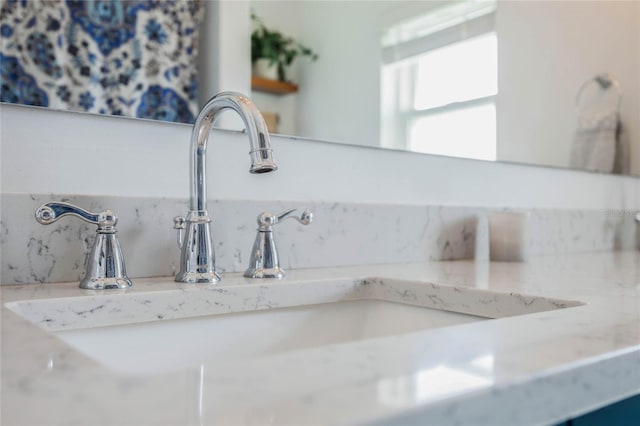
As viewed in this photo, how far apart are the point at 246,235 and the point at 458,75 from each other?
668 mm

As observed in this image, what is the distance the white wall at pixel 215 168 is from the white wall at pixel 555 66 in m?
0.14

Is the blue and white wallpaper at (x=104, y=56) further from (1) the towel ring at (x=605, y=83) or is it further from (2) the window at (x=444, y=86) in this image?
(1) the towel ring at (x=605, y=83)

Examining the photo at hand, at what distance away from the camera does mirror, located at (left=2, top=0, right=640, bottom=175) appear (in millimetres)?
1042

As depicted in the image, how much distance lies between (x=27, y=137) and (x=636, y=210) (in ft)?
5.74

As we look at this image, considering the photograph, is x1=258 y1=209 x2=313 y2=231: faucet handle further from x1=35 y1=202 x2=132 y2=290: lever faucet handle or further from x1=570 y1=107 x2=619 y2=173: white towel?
x1=570 y1=107 x2=619 y2=173: white towel

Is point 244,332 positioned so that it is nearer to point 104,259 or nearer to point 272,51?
point 104,259

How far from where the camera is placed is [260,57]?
1019 millimetres

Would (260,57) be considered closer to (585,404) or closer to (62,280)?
(62,280)

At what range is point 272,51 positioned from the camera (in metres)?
1.03

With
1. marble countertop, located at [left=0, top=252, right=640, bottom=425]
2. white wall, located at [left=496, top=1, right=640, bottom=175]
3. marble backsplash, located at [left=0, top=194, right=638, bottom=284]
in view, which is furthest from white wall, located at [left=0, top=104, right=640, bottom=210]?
marble countertop, located at [left=0, top=252, right=640, bottom=425]

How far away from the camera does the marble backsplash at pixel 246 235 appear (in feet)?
2.54

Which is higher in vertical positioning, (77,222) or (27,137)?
(27,137)

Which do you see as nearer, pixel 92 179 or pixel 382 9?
pixel 92 179

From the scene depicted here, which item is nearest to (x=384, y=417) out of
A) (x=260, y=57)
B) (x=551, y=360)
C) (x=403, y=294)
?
(x=551, y=360)
